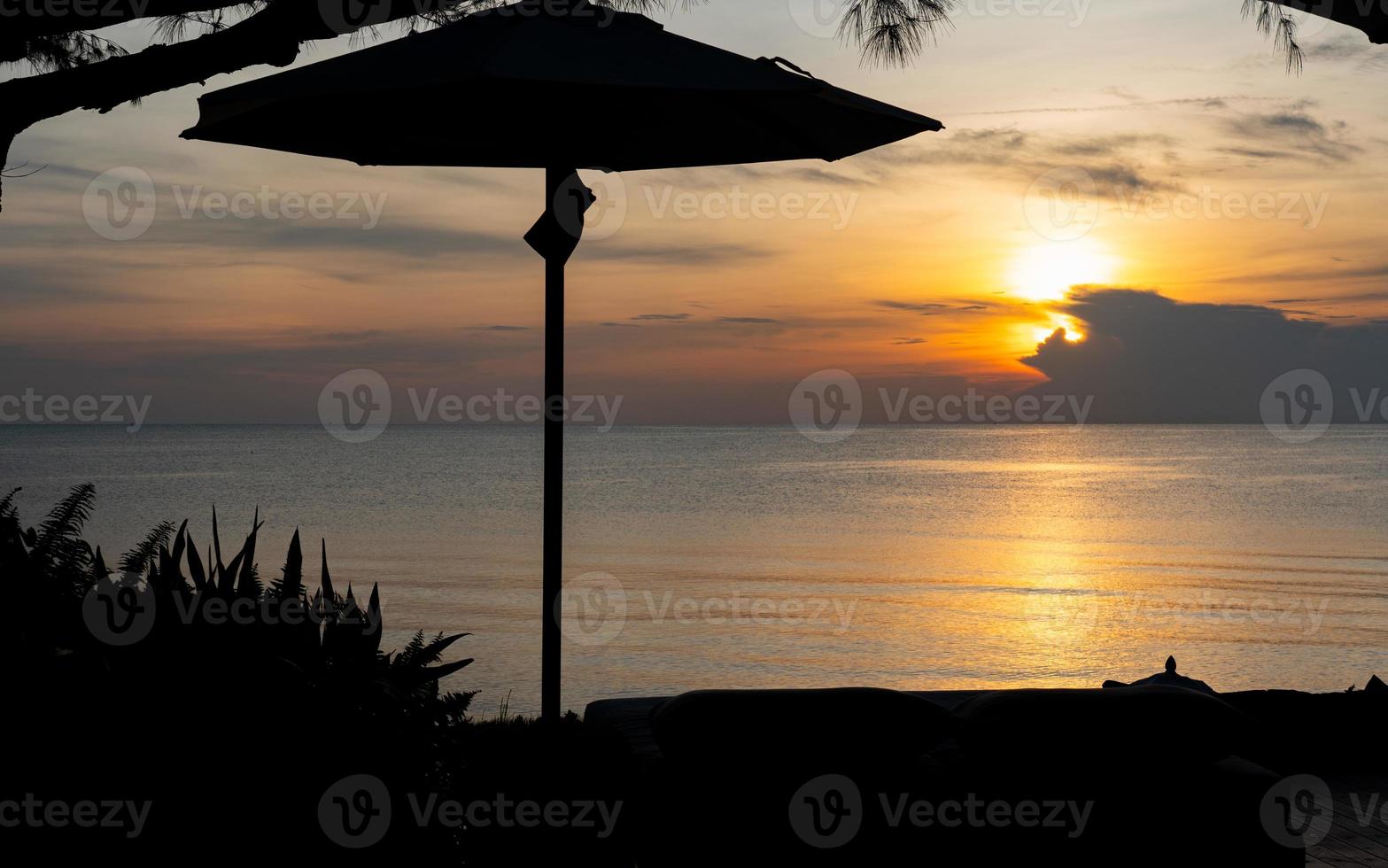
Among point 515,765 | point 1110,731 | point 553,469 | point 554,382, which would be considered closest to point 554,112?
point 554,382

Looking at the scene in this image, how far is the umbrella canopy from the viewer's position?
2.70 m

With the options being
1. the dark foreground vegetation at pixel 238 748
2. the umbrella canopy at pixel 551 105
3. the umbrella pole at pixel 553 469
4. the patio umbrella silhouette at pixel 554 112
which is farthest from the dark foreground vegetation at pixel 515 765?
the umbrella canopy at pixel 551 105

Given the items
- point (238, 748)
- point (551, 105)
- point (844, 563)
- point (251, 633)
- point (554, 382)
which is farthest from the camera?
point (844, 563)

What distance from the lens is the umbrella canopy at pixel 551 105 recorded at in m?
2.70

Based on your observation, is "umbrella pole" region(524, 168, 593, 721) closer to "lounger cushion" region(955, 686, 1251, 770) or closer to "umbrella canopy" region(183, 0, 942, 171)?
"umbrella canopy" region(183, 0, 942, 171)

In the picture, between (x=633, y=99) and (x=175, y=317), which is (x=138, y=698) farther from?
A: (x=175, y=317)

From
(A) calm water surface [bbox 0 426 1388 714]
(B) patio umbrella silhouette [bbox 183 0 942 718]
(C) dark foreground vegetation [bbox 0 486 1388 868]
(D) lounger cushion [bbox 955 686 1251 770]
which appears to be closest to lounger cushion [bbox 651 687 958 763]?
(C) dark foreground vegetation [bbox 0 486 1388 868]

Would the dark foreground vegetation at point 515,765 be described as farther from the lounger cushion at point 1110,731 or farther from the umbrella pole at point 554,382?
the umbrella pole at point 554,382

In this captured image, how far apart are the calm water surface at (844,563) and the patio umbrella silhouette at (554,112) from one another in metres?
7.08

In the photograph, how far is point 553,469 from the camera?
3.15 metres

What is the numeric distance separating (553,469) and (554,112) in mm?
1067

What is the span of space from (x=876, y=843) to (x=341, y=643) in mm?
1374

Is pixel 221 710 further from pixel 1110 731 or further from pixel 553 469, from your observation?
pixel 1110 731

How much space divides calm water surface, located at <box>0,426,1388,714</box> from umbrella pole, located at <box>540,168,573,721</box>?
7141mm
